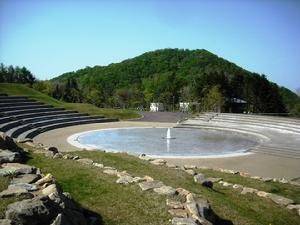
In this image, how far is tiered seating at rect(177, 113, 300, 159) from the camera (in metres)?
21.2

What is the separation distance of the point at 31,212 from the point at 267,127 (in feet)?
89.4

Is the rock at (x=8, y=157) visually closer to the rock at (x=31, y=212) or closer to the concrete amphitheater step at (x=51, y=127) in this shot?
the rock at (x=31, y=212)

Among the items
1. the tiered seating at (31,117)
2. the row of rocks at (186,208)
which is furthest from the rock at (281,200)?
the tiered seating at (31,117)

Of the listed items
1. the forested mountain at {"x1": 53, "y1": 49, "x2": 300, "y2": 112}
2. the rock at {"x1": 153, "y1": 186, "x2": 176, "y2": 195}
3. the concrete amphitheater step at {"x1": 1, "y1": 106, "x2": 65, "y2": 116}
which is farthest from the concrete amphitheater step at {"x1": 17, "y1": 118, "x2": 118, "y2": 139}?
the forested mountain at {"x1": 53, "y1": 49, "x2": 300, "y2": 112}

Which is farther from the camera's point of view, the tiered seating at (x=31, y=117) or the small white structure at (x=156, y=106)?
the small white structure at (x=156, y=106)

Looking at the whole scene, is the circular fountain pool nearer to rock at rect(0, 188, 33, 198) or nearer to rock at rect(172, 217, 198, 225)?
rock at rect(172, 217, 198, 225)

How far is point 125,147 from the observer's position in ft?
70.6

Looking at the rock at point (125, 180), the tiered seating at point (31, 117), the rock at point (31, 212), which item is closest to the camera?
the rock at point (31, 212)

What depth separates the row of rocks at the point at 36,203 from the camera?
540 cm

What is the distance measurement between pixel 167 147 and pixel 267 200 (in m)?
11.5

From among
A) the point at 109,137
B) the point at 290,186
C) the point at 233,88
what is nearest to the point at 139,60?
the point at 233,88

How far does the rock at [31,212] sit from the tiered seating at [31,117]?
19130 millimetres

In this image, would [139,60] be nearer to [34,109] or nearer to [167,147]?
[34,109]

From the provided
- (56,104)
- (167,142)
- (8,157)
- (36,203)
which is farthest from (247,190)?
(56,104)
